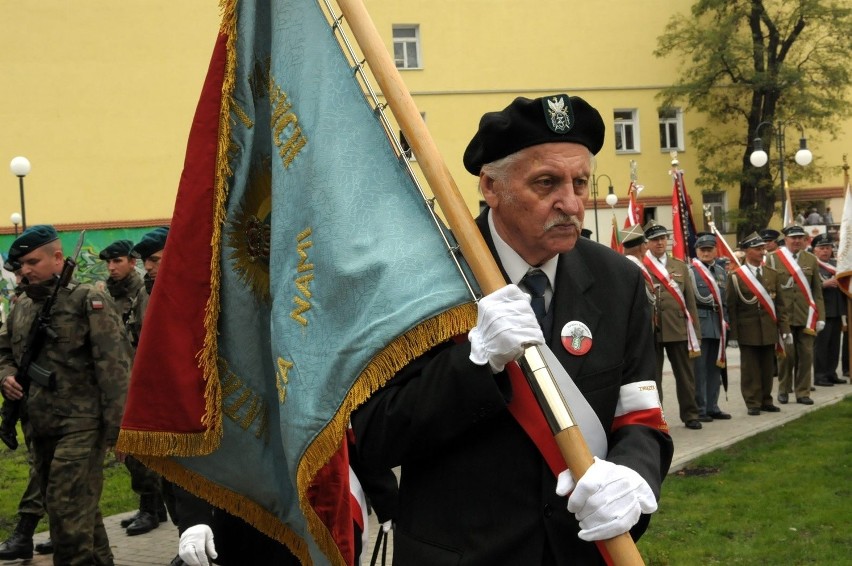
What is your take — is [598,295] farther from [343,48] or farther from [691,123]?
[691,123]

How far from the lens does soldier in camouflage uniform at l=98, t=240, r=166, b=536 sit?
8828 millimetres

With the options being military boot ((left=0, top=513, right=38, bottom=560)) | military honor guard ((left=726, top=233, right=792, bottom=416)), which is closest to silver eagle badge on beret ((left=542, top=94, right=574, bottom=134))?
military boot ((left=0, top=513, right=38, bottom=560))

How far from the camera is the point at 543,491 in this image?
8.91ft

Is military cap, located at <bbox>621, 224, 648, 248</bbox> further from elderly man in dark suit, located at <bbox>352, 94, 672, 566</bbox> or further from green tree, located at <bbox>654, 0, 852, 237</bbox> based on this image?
green tree, located at <bbox>654, 0, 852, 237</bbox>

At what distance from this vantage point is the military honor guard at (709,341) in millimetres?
13195

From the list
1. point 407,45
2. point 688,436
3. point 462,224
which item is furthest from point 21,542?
point 407,45

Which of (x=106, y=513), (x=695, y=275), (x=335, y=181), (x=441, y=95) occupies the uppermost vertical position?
(x=441, y=95)

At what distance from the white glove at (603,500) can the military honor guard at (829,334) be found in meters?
14.5

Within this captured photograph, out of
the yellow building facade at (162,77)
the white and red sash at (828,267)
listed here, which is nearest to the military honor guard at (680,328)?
the white and red sash at (828,267)

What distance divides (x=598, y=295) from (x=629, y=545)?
0.68m

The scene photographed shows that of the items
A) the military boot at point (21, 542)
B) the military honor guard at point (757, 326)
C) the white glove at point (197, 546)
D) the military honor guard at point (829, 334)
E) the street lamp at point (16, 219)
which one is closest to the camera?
the white glove at point (197, 546)

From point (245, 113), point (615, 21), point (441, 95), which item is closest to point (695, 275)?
point (245, 113)

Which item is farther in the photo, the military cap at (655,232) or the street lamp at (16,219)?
the street lamp at (16,219)

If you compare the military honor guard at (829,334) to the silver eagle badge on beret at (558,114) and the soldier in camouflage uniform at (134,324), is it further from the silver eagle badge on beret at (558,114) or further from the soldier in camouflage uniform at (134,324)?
the silver eagle badge on beret at (558,114)
